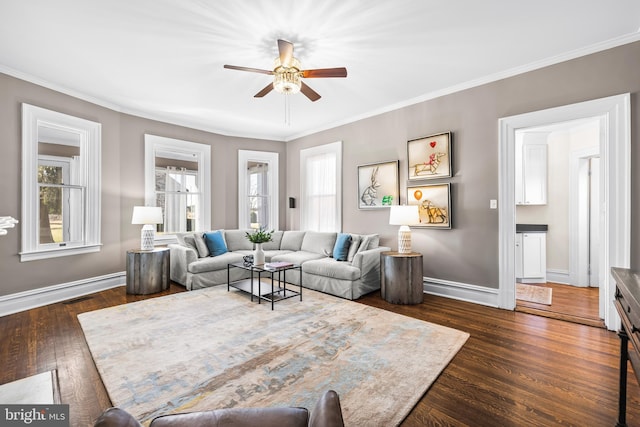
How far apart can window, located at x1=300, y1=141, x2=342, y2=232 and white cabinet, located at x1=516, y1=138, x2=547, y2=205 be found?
124 inches

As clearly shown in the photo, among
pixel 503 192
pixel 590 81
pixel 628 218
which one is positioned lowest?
pixel 628 218

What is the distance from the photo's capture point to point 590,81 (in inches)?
119

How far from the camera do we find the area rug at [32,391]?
1.85 meters

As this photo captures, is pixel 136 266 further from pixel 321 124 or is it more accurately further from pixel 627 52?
pixel 627 52

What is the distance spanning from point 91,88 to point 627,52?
619 centimetres

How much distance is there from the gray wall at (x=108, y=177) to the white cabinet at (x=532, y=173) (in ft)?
15.0

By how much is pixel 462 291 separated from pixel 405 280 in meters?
0.84

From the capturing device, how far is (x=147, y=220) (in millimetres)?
4379

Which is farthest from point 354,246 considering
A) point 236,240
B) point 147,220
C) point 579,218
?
point 579,218

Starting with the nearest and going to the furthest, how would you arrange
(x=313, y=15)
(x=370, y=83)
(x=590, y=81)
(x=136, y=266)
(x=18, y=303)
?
(x=313, y=15)
(x=590, y=81)
(x=18, y=303)
(x=370, y=83)
(x=136, y=266)

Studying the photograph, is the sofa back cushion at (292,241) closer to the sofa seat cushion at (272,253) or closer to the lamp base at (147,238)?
the sofa seat cushion at (272,253)

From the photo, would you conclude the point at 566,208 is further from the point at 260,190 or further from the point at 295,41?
the point at 260,190

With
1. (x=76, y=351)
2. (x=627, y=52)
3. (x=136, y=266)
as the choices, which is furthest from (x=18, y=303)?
(x=627, y=52)

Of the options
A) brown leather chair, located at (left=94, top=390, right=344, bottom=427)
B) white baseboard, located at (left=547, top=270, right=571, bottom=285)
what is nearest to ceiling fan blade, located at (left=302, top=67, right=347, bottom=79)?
brown leather chair, located at (left=94, top=390, right=344, bottom=427)
